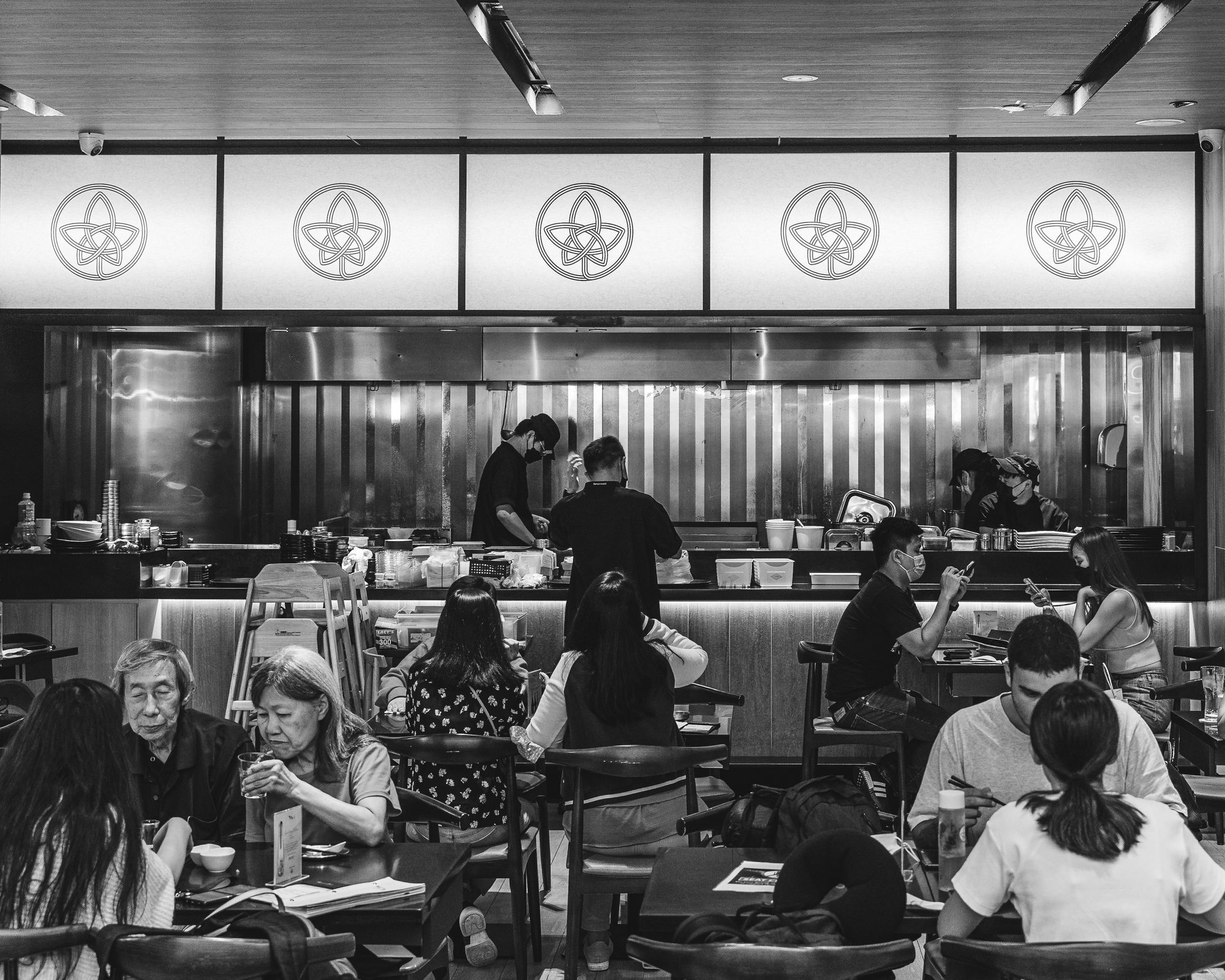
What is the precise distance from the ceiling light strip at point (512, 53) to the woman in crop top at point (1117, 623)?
3.51 m

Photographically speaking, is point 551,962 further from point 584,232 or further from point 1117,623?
point 584,232

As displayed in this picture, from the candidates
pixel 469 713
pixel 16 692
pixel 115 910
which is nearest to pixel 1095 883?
pixel 115 910

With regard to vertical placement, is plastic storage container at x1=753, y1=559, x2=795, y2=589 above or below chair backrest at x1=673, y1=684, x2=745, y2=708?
above

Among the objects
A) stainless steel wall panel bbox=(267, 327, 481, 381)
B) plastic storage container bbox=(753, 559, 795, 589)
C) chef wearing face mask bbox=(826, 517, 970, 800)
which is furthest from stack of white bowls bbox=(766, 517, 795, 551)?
stainless steel wall panel bbox=(267, 327, 481, 381)

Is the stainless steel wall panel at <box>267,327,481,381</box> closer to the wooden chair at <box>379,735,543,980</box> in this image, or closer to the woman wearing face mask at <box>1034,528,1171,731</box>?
the woman wearing face mask at <box>1034,528,1171,731</box>

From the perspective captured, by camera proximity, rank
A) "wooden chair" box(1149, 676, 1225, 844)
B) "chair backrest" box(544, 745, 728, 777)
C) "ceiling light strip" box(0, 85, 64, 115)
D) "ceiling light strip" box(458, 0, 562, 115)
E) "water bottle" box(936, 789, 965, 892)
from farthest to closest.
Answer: "ceiling light strip" box(0, 85, 64, 115)
"ceiling light strip" box(458, 0, 562, 115)
"wooden chair" box(1149, 676, 1225, 844)
"chair backrest" box(544, 745, 728, 777)
"water bottle" box(936, 789, 965, 892)

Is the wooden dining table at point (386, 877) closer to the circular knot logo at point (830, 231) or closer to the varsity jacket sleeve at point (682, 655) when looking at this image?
the varsity jacket sleeve at point (682, 655)

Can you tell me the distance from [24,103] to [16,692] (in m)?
3.21

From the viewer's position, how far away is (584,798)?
428 centimetres

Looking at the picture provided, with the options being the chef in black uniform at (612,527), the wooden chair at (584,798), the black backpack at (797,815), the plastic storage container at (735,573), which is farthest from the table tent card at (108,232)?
the black backpack at (797,815)

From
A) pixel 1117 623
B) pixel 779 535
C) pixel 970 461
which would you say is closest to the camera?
pixel 1117 623

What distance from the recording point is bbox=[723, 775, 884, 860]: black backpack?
123 inches

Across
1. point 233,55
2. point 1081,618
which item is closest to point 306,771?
point 233,55

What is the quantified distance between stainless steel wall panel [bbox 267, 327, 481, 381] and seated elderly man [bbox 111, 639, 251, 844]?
243 inches
